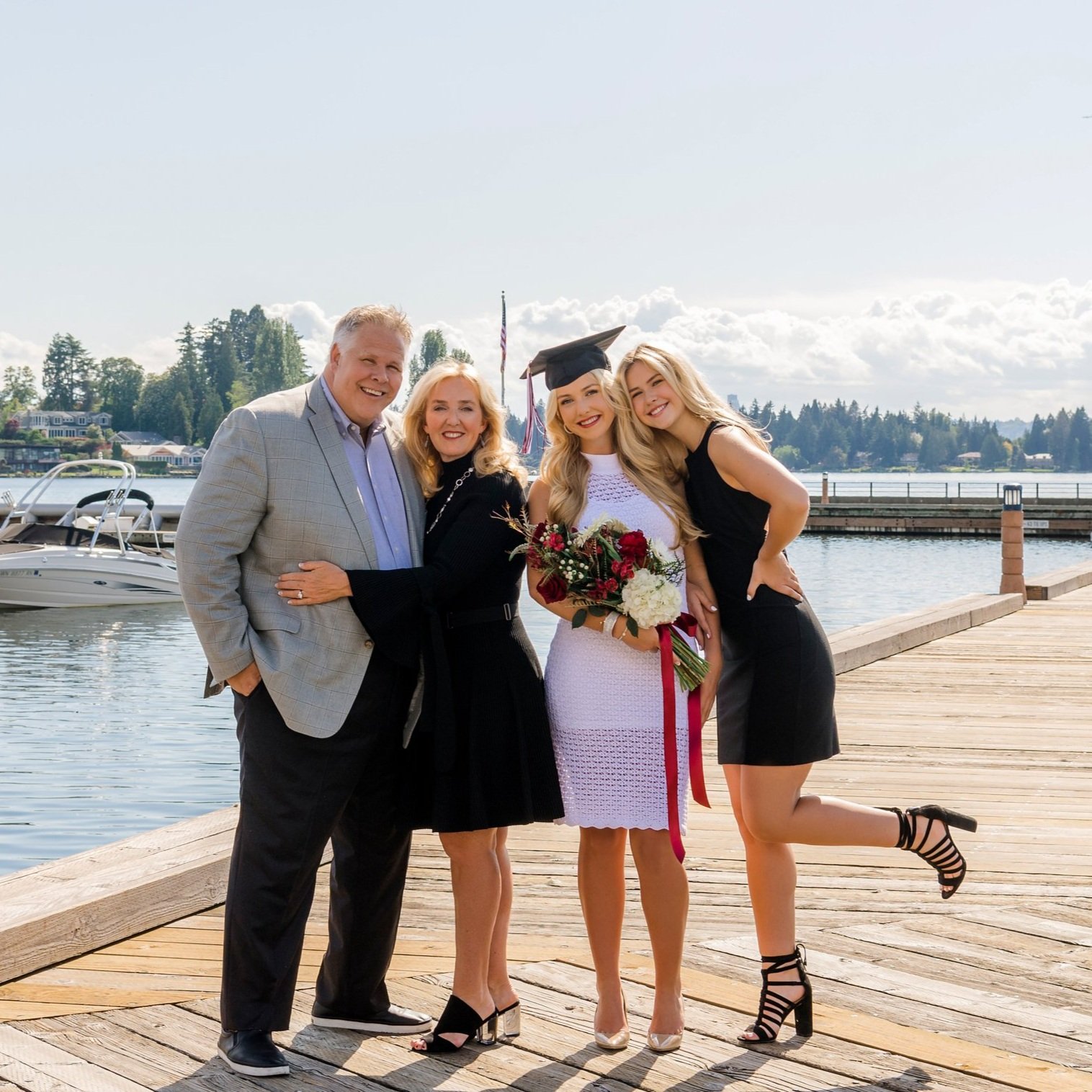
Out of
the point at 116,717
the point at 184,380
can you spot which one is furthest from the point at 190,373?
the point at 116,717

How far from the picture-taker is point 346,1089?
286 cm

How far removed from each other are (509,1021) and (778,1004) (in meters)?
0.62

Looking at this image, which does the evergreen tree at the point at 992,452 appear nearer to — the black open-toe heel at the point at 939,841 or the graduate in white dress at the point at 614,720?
the black open-toe heel at the point at 939,841

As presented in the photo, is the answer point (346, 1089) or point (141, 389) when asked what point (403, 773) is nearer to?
point (346, 1089)

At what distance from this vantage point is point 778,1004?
310 cm

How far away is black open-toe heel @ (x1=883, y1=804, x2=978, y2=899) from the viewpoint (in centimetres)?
342

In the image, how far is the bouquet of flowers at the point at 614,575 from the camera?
10.0 feet

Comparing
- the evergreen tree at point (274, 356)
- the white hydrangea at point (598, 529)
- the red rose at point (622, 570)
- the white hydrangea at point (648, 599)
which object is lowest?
the white hydrangea at point (648, 599)

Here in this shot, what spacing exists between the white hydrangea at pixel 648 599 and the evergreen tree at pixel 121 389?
472 feet

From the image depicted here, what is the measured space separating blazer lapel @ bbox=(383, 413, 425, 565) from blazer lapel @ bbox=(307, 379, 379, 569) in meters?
0.11

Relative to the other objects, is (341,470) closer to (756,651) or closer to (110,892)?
(756,651)

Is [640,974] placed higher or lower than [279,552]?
lower

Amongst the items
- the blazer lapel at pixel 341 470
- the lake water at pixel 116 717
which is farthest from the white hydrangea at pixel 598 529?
the lake water at pixel 116 717

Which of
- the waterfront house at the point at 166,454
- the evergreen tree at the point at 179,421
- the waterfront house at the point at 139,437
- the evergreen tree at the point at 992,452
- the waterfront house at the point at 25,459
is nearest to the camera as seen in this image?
the waterfront house at the point at 166,454
